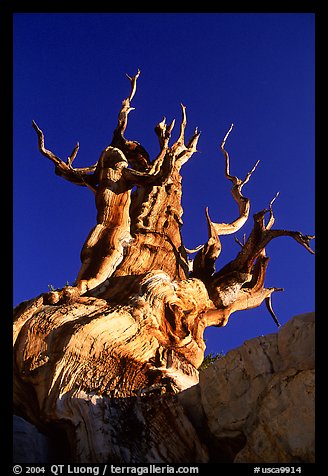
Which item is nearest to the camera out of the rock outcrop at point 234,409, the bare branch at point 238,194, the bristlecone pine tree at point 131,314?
the rock outcrop at point 234,409

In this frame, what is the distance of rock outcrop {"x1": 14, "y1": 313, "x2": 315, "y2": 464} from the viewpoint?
3.36 meters

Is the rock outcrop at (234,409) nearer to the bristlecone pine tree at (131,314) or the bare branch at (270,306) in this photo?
the bristlecone pine tree at (131,314)

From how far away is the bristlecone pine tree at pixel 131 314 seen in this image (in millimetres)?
4008

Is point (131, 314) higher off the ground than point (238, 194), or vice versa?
point (238, 194)

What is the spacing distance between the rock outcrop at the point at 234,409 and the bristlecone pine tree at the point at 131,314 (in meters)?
0.02

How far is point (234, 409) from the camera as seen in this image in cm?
383

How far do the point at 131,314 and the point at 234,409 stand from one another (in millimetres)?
1590

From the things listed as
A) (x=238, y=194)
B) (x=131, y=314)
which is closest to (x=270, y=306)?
(x=238, y=194)

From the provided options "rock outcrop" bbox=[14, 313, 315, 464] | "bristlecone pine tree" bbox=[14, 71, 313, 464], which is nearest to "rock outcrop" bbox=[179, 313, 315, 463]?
"rock outcrop" bbox=[14, 313, 315, 464]

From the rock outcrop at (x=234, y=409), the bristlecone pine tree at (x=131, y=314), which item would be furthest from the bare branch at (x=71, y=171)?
the rock outcrop at (x=234, y=409)

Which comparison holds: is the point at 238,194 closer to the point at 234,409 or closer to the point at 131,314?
the point at 131,314

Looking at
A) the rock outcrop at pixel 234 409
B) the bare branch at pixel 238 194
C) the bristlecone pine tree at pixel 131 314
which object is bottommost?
the rock outcrop at pixel 234 409

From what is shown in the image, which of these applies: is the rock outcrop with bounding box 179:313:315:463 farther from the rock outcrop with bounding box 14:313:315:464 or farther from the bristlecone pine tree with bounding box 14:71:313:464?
the bristlecone pine tree with bounding box 14:71:313:464
